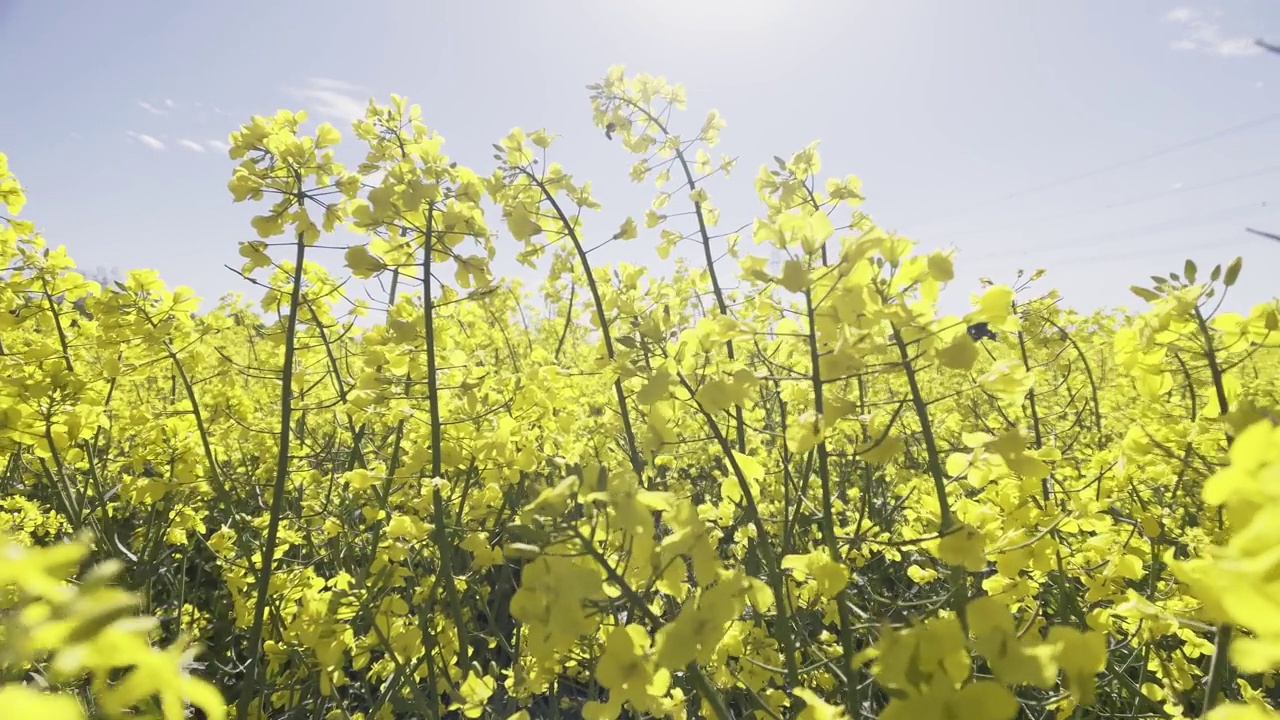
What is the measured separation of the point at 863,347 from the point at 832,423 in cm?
19

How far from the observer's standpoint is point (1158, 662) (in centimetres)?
202

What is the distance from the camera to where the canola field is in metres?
0.75

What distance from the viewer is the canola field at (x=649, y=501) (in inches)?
29.3

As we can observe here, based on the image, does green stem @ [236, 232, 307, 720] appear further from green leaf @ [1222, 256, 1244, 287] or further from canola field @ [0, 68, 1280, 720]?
green leaf @ [1222, 256, 1244, 287]

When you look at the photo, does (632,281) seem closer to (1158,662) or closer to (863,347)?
(863,347)

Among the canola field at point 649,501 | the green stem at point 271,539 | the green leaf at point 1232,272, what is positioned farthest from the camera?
the green stem at point 271,539

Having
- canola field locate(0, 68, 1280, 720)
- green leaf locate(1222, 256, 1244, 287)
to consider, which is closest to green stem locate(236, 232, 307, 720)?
canola field locate(0, 68, 1280, 720)

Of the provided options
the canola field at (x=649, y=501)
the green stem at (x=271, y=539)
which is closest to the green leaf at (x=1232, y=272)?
the canola field at (x=649, y=501)

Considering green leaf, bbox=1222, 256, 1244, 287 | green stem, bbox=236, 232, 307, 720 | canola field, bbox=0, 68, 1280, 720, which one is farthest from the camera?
green stem, bbox=236, 232, 307, 720

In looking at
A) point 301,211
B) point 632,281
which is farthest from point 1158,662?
point 301,211

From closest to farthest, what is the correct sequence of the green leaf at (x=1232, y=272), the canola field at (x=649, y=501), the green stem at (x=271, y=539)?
1. the canola field at (x=649, y=501)
2. the green leaf at (x=1232, y=272)
3. the green stem at (x=271, y=539)

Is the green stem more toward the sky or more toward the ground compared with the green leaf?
more toward the ground

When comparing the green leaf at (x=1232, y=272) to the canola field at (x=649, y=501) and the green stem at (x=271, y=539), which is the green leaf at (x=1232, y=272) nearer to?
the canola field at (x=649, y=501)

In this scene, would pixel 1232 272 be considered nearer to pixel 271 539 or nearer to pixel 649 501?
pixel 649 501
